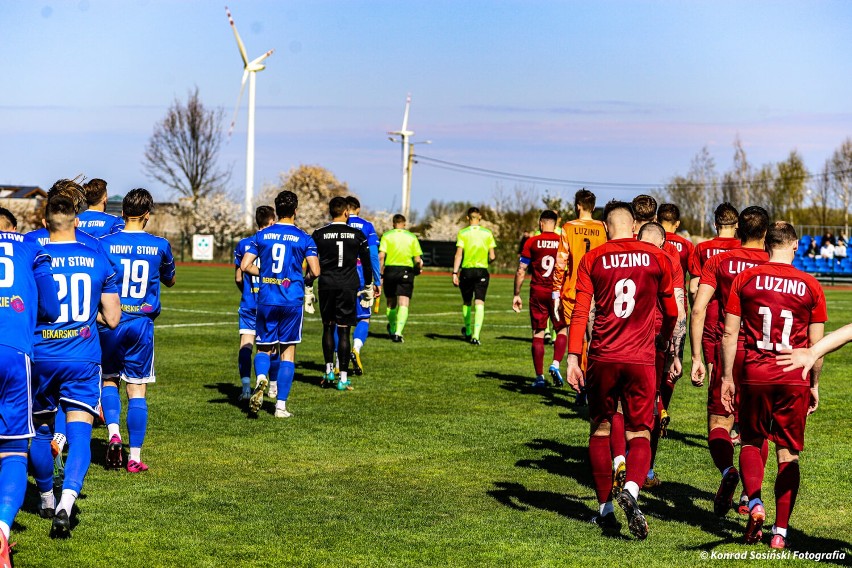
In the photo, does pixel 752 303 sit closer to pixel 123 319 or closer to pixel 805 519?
pixel 805 519

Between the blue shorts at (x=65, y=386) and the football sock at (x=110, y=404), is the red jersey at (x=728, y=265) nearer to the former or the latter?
the blue shorts at (x=65, y=386)

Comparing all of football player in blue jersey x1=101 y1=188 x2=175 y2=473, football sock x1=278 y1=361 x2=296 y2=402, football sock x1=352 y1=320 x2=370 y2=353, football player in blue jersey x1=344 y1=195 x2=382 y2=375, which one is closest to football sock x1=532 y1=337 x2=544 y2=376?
football player in blue jersey x1=344 y1=195 x2=382 y2=375

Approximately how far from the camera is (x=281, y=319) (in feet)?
37.3

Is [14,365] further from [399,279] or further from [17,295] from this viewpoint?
[399,279]

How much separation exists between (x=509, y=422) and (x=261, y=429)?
262 centimetres

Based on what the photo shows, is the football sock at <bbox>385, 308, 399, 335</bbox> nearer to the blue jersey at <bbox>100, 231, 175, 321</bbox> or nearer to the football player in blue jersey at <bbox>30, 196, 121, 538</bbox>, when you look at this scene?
the blue jersey at <bbox>100, 231, 175, 321</bbox>

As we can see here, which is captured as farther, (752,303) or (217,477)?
(217,477)

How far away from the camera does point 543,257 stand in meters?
14.0

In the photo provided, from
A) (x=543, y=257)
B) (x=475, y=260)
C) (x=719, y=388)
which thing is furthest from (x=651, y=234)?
(x=475, y=260)

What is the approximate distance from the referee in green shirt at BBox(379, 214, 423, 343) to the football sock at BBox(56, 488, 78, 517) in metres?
13.0

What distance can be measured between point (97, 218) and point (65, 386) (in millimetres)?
2820

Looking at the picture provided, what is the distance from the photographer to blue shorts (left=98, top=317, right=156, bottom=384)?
868cm

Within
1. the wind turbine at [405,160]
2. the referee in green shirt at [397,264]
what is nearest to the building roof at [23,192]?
the wind turbine at [405,160]

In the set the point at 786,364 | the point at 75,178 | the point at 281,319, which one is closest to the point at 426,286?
the point at 281,319
